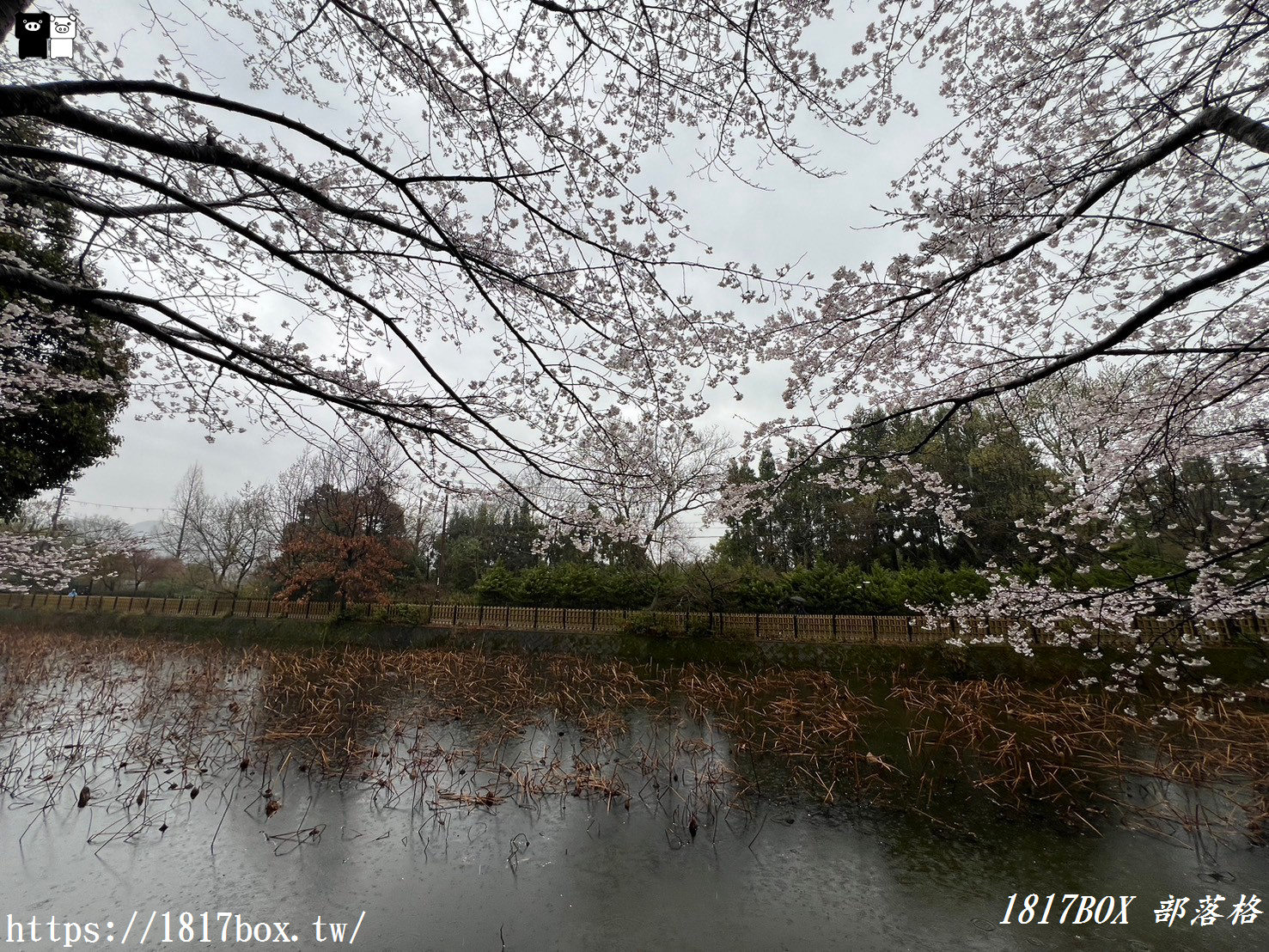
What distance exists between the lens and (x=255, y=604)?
15.8 m

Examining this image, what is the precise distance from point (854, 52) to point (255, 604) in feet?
65.2

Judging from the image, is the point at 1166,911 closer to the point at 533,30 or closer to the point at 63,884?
the point at 533,30

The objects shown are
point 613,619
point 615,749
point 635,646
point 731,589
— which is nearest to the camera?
point 615,749

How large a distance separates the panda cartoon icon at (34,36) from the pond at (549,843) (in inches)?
193

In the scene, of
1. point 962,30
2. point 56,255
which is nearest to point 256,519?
point 56,255

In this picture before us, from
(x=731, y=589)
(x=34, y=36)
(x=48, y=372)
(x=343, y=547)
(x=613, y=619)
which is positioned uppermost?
(x=34, y=36)

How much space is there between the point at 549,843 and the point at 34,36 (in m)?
6.02

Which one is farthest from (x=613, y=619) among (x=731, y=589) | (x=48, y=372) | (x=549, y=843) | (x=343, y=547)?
(x=48, y=372)

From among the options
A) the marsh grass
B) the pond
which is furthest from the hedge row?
the pond

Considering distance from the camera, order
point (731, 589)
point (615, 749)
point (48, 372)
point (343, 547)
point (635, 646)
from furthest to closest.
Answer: point (343, 547)
point (731, 589)
point (635, 646)
point (48, 372)
point (615, 749)

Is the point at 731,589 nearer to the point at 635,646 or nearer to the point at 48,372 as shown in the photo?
the point at 635,646

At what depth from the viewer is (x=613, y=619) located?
44.0 ft

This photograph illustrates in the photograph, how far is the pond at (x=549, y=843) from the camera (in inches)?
118

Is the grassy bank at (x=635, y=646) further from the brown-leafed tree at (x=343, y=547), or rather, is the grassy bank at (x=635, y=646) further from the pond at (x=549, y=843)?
the pond at (x=549, y=843)
